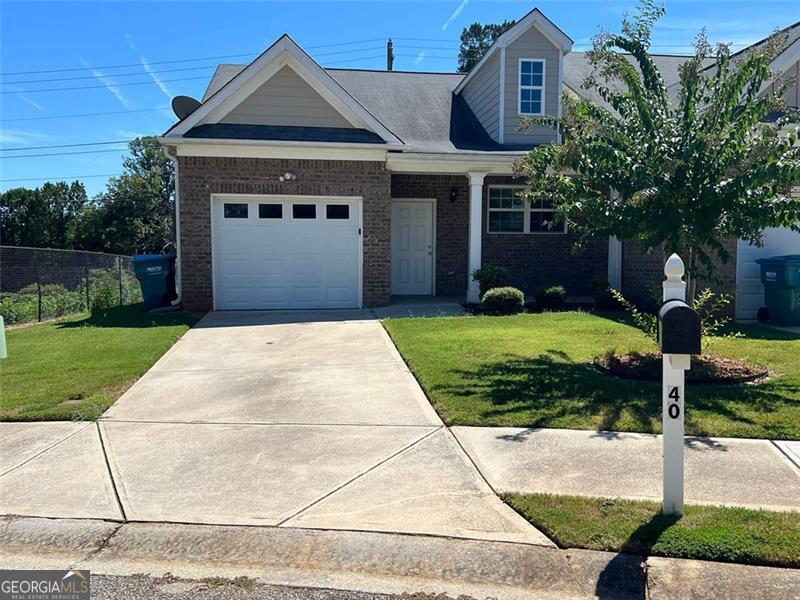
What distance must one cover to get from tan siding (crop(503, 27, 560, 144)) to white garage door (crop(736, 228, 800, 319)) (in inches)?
211

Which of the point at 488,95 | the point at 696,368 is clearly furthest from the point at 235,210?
the point at 696,368

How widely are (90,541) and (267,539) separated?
1042 mm

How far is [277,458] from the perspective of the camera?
4977 millimetres

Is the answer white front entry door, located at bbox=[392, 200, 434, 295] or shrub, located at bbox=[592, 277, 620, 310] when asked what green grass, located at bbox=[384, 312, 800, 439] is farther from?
white front entry door, located at bbox=[392, 200, 434, 295]

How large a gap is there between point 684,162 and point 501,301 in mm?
5908

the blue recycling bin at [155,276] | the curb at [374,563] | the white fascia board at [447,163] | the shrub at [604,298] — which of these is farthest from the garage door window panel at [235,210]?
the curb at [374,563]

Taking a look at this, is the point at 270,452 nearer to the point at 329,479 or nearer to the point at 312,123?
the point at 329,479

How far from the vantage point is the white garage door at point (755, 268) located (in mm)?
11930

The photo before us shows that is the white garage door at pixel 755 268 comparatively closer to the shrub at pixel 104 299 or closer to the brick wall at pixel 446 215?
the brick wall at pixel 446 215

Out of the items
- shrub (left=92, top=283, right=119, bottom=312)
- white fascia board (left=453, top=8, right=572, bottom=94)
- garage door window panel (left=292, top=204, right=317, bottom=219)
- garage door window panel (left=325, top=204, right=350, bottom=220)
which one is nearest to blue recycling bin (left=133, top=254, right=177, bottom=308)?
shrub (left=92, top=283, right=119, bottom=312)

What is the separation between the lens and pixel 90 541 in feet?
12.2

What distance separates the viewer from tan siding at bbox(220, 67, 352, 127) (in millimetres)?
13164

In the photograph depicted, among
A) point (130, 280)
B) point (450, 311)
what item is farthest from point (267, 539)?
point (130, 280)

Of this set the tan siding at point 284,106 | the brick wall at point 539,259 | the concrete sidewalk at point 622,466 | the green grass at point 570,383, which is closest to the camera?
the concrete sidewalk at point 622,466
